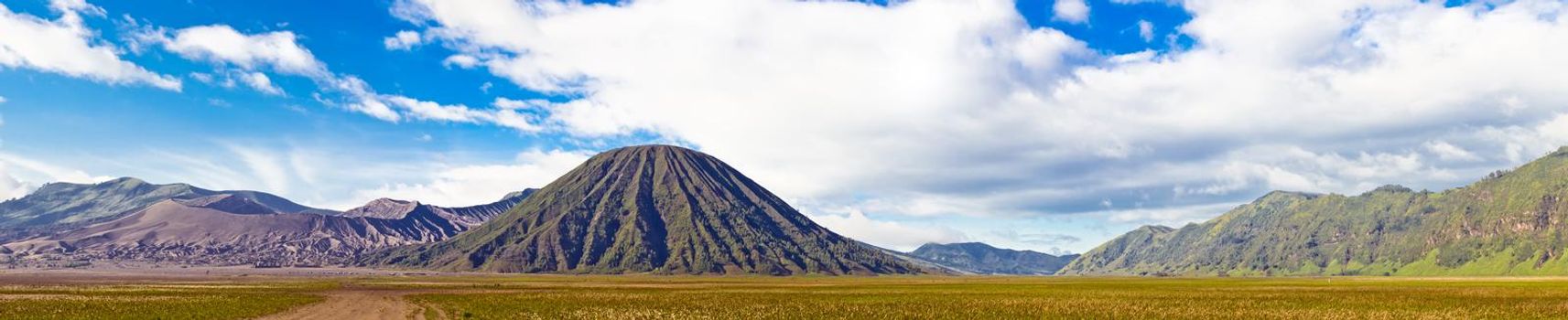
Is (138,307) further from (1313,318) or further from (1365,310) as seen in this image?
(1365,310)

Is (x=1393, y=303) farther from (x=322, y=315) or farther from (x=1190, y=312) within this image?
(x=322, y=315)

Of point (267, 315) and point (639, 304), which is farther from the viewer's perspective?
point (639, 304)

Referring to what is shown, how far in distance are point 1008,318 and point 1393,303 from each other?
4736 cm

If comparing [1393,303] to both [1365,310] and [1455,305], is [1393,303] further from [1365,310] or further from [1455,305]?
[1365,310]

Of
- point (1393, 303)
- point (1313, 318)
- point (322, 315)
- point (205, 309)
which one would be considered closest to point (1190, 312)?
point (1313, 318)

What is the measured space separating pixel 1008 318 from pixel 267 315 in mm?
61067

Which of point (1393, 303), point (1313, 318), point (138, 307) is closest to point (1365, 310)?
point (1313, 318)

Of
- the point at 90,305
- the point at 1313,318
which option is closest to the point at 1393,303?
the point at 1313,318

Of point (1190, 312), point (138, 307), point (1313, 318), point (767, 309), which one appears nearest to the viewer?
point (1313, 318)

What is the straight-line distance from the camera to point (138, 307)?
7744 cm

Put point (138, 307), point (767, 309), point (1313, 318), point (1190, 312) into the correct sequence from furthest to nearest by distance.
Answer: point (138, 307) < point (767, 309) < point (1190, 312) < point (1313, 318)

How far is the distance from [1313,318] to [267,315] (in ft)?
274

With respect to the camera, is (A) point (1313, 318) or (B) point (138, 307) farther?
(B) point (138, 307)

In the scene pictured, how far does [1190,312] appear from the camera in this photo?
67.6 metres
